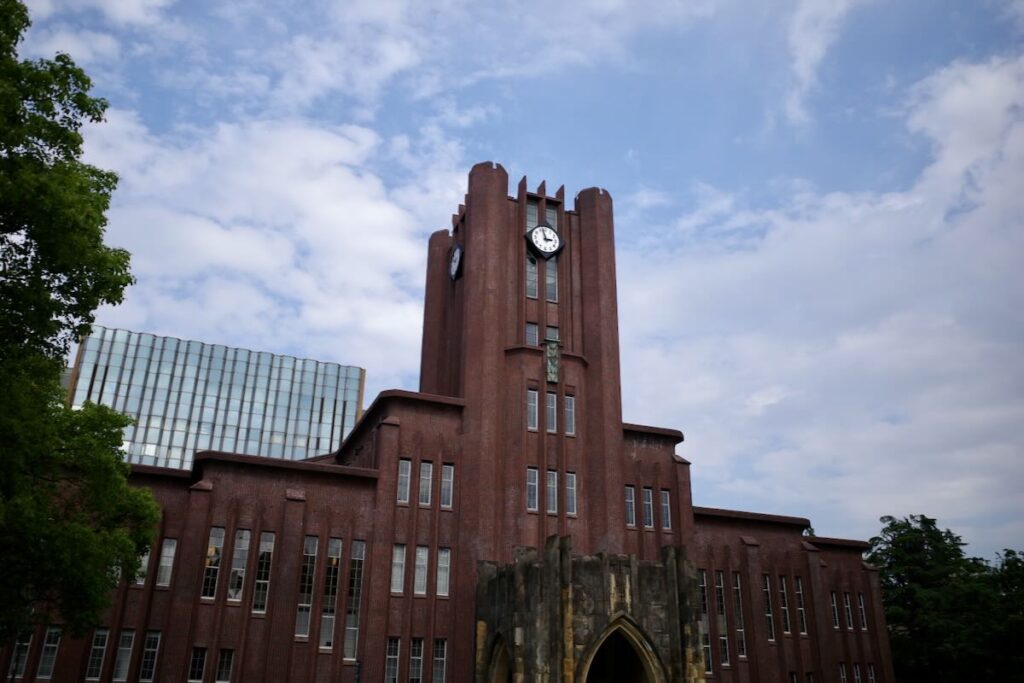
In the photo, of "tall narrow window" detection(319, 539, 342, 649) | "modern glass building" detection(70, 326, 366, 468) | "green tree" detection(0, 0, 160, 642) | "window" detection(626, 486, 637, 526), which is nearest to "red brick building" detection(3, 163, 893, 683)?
"tall narrow window" detection(319, 539, 342, 649)

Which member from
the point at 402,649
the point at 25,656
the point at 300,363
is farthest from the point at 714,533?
the point at 300,363

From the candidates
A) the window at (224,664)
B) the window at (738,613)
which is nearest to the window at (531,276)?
the window at (738,613)

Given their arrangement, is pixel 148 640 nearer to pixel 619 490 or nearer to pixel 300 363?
pixel 619 490

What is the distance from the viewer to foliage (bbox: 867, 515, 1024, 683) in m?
43.0

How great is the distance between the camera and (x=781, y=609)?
40406 mm

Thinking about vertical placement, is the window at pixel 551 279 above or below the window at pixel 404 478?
above

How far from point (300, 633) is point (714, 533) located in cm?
1966

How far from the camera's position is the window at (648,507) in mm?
37500

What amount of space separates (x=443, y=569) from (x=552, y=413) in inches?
323

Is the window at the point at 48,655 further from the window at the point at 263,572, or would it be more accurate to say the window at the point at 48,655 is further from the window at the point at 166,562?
the window at the point at 263,572

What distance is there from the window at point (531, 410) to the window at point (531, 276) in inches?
192

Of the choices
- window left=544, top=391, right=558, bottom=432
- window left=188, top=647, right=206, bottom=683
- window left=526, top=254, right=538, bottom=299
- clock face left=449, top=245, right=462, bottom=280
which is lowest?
window left=188, top=647, right=206, bottom=683

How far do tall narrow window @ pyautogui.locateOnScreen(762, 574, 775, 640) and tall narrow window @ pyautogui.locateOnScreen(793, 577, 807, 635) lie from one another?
5.23 ft

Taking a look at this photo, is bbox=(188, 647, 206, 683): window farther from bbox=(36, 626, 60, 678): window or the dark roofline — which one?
the dark roofline
